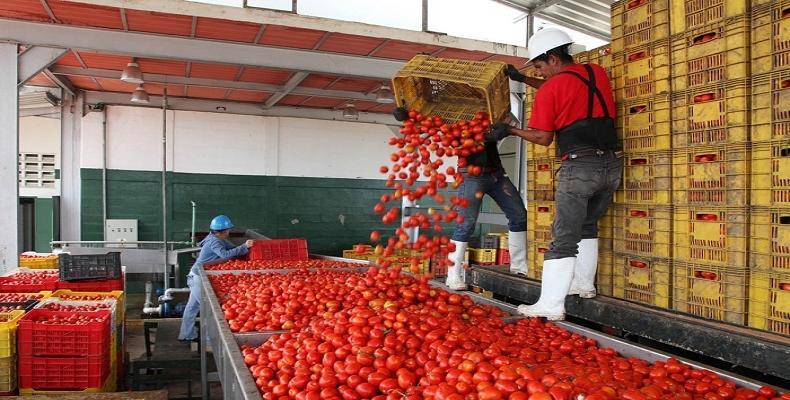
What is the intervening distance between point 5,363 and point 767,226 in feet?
16.6

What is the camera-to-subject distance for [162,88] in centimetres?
1195

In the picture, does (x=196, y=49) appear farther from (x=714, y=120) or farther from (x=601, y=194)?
(x=714, y=120)

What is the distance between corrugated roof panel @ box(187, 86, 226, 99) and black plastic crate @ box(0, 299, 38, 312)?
7480 mm

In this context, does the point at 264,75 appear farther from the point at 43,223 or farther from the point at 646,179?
the point at 646,179

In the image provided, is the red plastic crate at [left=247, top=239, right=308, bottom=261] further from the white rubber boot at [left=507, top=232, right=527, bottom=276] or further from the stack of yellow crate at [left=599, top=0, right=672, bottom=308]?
the stack of yellow crate at [left=599, top=0, right=672, bottom=308]

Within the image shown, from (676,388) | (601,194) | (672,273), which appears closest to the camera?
(676,388)

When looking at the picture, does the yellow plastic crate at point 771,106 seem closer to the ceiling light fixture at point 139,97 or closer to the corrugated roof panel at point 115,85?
the ceiling light fixture at point 139,97

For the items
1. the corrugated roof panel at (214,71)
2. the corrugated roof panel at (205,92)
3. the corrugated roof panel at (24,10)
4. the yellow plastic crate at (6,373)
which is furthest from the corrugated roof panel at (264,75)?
the yellow plastic crate at (6,373)

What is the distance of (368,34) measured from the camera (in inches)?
300

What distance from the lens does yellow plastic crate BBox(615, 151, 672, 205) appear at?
3252mm

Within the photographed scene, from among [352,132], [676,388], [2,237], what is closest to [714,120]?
[676,388]

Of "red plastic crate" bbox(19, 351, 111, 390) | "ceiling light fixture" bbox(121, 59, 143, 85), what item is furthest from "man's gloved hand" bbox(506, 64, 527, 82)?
"ceiling light fixture" bbox(121, 59, 143, 85)

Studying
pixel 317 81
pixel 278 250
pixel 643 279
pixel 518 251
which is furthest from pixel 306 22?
pixel 643 279

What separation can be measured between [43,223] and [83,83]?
3.29 meters
